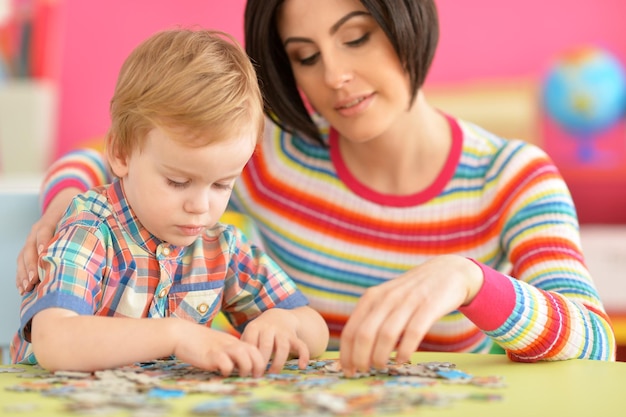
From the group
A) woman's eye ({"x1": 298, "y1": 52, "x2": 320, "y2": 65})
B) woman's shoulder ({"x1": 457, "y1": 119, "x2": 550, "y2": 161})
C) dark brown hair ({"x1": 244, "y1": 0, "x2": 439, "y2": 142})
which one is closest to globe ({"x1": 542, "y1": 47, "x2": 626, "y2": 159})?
woman's shoulder ({"x1": 457, "y1": 119, "x2": 550, "y2": 161})

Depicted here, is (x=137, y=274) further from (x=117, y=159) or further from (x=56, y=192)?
(x=56, y=192)

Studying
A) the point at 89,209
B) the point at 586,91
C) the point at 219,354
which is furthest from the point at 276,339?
the point at 586,91

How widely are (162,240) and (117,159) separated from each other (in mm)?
117

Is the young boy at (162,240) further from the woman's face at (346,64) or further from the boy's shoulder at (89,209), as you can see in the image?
the woman's face at (346,64)

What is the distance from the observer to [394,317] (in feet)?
3.30

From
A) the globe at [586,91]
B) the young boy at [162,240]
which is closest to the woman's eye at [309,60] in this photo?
the young boy at [162,240]

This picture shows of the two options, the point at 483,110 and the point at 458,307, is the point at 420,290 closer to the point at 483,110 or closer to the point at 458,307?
the point at 458,307

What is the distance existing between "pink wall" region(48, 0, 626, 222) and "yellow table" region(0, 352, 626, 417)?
2901mm

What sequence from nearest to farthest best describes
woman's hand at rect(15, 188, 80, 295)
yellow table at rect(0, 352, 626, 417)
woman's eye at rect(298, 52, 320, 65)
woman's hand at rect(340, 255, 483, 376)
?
1. yellow table at rect(0, 352, 626, 417)
2. woman's hand at rect(340, 255, 483, 376)
3. woman's hand at rect(15, 188, 80, 295)
4. woman's eye at rect(298, 52, 320, 65)

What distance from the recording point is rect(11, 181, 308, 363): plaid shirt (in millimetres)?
1104

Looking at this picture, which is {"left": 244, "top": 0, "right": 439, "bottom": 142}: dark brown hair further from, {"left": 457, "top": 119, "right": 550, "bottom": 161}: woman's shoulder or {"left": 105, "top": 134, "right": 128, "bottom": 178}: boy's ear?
{"left": 105, "top": 134, "right": 128, "bottom": 178}: boy's ear

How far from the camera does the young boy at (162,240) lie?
104 centimetres

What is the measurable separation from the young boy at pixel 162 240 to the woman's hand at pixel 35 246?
1.9 inches

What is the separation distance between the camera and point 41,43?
3.62m
